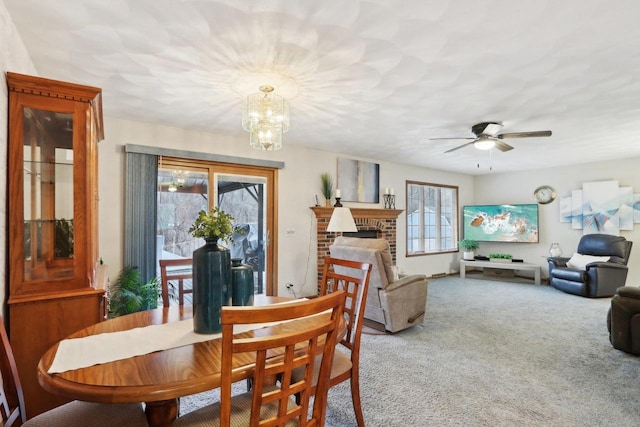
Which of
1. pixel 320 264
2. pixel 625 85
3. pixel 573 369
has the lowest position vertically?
pixel 573 369

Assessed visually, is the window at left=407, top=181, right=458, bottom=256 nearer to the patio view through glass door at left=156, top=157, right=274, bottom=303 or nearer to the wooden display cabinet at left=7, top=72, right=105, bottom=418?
the patio view through glass door at left=156, top=157, right=274, bottom=303

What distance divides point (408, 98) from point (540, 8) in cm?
128

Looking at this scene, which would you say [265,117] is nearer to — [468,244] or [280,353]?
[280,353]

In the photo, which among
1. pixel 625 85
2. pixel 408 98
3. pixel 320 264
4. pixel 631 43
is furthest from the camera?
pixel 320 264

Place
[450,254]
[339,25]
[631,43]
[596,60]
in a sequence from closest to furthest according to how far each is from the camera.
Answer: [339,25], [631,43], [596,60], [450,254]

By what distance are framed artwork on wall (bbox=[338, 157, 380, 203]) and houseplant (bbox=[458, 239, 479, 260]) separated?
8.59 feet

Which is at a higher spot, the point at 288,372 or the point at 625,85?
the point at 625,85

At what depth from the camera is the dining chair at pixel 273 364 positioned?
0.92m

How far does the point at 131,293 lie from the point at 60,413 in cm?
198

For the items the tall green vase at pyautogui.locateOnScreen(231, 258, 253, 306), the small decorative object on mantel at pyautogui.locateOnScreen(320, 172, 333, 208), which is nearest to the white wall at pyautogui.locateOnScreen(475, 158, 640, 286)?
the small decorative object on mantel at pyautogui.locateOnScreen(320, 172, 333, 208)

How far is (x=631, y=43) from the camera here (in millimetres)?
1969

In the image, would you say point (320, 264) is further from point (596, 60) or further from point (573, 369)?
point (596, 60)

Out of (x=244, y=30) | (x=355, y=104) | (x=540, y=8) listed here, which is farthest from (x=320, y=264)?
(x=540, y=8)

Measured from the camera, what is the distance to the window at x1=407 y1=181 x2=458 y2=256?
21.5 feet
